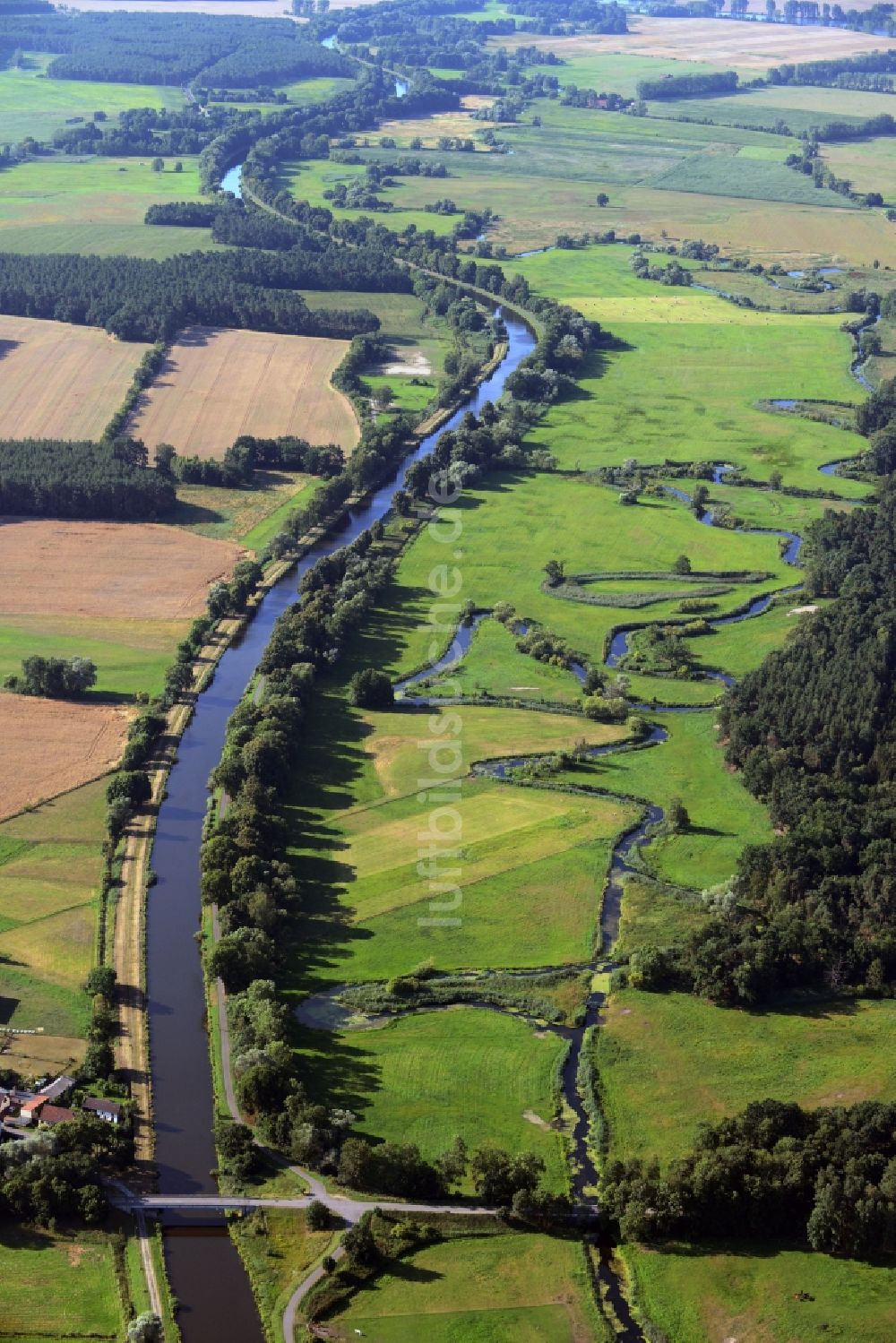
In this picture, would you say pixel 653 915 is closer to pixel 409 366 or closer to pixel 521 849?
pixel 521 849

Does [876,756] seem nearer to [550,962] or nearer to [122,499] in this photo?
[550,962]

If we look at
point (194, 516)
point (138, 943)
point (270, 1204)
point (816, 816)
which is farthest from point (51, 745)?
point (816, 816)

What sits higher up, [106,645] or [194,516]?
[194,516]

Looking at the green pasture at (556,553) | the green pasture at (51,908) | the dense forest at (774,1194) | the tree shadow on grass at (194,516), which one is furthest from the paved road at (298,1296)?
the tree shadow on grass at (194,516)

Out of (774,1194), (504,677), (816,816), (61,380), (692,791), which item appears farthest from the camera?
(61,380)

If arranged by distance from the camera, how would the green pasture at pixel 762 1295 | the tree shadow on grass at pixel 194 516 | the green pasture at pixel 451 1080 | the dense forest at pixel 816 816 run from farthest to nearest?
1. the tree shadow on grass at pixel 194 516
2. the dense forest at pixel 816 816
3. the green pasture at pixel 451 1080
4. the green pasture at pixel 762 1295

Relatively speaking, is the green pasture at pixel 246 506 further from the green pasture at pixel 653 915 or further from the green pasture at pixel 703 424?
the green pasture at pixel 653 915

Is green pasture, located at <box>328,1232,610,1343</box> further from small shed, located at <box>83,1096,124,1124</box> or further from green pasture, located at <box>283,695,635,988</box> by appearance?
green pasture, located at <box>283,695,635,988</box>
